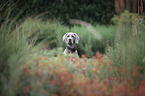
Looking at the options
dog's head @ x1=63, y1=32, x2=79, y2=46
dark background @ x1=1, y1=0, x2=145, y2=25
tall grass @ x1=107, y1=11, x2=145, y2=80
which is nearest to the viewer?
tall grass @ x1=107, y1=11, x2=145, y2=80

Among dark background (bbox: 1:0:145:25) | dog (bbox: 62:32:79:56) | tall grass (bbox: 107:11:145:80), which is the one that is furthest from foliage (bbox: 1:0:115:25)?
tall grass (bbox: 107:11:145:80)

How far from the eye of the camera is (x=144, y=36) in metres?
2.49

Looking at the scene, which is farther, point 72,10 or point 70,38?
point 72,10

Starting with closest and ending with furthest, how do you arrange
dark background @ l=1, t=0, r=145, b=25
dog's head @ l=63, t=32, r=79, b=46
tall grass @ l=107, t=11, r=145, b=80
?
tall grass @ l=107, t=11, r=145, b=80 → dog's head @ l=63, t=32, r=79, b=46 → dark background @ l=1, t=0, r=145, b=25

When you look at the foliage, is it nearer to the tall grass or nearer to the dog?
the dog

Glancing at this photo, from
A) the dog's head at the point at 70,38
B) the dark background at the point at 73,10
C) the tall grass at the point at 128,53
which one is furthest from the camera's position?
the dark background at the point at 73,10

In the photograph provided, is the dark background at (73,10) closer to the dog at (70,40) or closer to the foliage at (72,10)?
the foliage at (72,10)

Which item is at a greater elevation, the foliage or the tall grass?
the foliage

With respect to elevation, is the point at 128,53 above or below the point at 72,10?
below

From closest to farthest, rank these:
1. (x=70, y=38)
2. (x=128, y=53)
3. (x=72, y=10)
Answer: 1. (x=128, y=53)
2. (x=70, y=38)
3. (x=72, y=10)

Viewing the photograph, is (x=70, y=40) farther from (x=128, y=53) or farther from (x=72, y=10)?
(x=72, y=10)

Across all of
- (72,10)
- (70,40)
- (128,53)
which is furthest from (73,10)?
(128,53)

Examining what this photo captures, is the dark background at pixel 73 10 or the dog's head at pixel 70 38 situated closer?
the dog's head at pixel 70 38

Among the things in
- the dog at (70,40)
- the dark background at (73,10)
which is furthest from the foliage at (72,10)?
the dog at (70,40)
